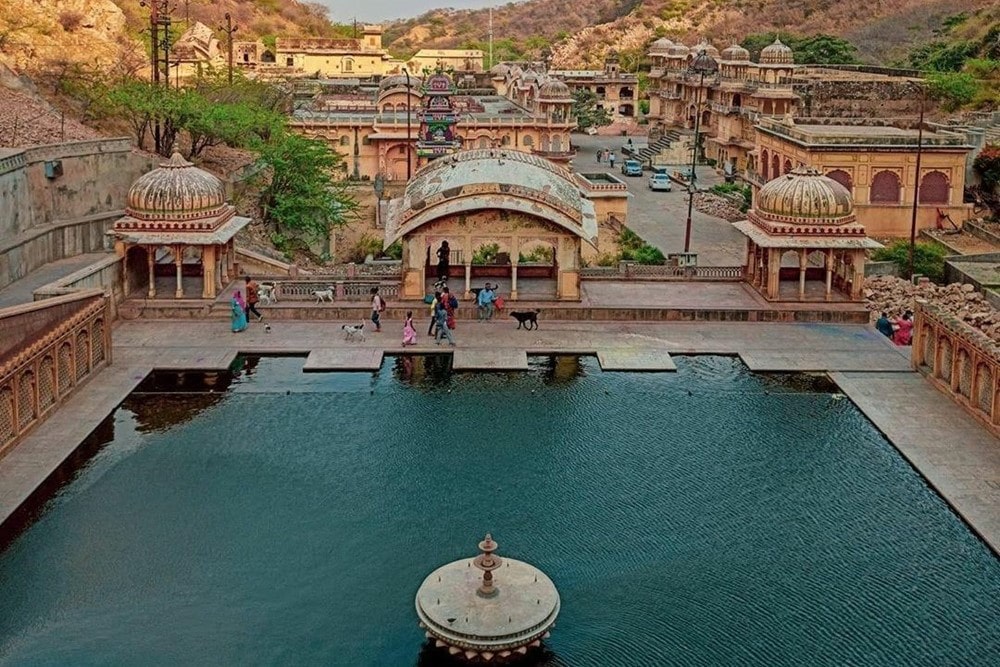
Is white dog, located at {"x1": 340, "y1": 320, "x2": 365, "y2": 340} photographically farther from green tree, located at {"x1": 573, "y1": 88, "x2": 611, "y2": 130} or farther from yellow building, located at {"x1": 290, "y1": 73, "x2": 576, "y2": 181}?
green tree, located at {"x1": 573, "y1": 88, "x2": 611, "y2": 130}

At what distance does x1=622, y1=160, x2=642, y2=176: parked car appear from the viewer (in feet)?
237

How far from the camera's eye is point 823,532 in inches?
824

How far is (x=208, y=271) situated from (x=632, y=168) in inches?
1638

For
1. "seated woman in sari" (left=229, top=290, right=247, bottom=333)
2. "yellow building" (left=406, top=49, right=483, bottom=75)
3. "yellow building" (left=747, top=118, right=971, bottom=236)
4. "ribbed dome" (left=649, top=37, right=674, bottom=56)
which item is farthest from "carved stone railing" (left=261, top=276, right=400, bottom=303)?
"yellow building" (left=406, top=49, right=483, bottom=75)

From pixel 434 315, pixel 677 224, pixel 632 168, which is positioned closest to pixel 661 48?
pixel 632 168

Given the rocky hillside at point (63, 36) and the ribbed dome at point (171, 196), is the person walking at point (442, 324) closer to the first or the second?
the ribbed dome at point (171, 196)

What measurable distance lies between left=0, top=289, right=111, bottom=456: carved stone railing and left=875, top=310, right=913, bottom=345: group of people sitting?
21435mm

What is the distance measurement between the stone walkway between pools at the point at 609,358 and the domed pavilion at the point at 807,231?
Answer: 2182 millimetres

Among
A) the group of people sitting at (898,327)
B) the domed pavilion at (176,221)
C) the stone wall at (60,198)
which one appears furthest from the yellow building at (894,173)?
the stone wall at (60,198)

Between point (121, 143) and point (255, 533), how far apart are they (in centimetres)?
2833

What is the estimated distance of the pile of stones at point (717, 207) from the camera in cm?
5741

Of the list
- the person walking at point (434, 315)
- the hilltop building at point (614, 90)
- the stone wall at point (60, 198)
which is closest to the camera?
the person walking at point (434, 315)

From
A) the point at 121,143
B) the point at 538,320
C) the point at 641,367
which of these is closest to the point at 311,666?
the point at 641,367

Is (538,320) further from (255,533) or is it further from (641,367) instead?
(255,533)
